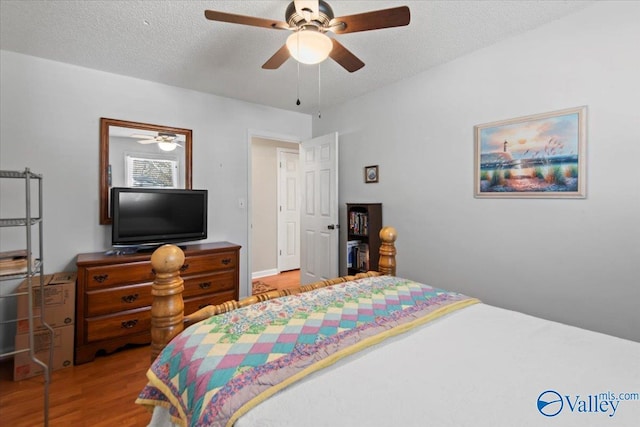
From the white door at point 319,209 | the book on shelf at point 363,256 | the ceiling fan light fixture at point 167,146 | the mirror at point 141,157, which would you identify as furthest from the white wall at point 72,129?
the book on shelf at point 363,256

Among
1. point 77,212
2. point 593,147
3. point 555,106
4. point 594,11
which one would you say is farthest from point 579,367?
point 77,212

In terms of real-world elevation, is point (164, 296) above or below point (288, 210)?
below

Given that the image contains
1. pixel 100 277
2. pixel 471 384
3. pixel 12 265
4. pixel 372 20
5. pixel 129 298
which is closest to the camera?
pixel 471 384

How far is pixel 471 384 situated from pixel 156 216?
9.87 ft

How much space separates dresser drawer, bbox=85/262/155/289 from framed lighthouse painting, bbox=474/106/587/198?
2.99 m

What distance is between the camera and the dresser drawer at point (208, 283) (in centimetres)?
291

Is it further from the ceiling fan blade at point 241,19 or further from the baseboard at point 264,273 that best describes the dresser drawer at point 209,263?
the ceiling fan blade at point 241,19

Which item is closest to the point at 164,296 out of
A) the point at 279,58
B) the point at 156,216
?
the point at 279,58

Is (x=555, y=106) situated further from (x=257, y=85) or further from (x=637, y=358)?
(x=257, y=85)

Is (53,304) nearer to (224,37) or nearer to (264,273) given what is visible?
(224,37)

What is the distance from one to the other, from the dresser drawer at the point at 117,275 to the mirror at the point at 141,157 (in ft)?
2.03

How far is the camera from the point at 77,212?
279 cm

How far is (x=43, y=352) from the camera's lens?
2314mm

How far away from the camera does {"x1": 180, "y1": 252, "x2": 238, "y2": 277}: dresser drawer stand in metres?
2.89
